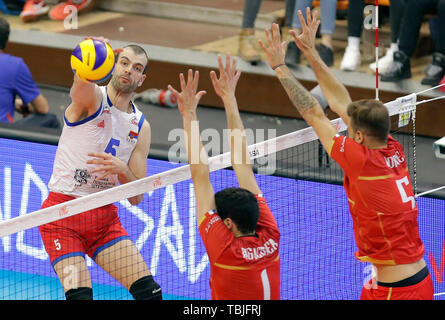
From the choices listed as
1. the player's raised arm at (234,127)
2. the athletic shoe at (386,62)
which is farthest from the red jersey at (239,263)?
the athletic shoe at (386,62)

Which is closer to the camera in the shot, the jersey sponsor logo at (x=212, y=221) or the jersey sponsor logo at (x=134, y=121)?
the jersey sponsor logo at (x=212, y=221)

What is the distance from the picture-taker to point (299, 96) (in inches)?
202

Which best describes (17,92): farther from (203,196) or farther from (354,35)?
(203,196)

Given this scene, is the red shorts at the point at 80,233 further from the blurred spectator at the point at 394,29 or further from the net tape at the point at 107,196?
the blurred spectator at the point at 394,29

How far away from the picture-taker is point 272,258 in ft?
15.2

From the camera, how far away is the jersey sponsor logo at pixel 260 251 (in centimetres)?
452

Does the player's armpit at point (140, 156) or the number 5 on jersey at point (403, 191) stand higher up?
the player's armpit at point (140, 156)

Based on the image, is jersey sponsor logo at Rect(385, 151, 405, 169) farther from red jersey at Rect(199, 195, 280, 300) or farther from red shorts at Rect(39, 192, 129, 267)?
red shorts at Rect(39, 192, 129, 267)

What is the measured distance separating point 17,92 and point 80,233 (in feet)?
9.64

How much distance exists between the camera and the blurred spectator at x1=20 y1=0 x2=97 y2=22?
11.3 m

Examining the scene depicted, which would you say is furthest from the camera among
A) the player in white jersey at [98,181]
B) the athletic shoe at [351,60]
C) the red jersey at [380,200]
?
the athletic shoe at [351,60]

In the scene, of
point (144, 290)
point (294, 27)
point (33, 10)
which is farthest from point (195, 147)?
point (33, 10)

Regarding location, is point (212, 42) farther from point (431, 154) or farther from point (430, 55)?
point (431, 154)
